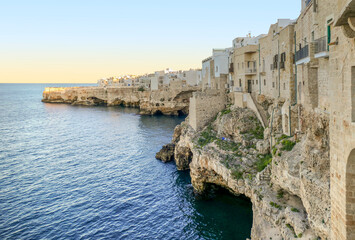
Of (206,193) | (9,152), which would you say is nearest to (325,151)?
(206,193)

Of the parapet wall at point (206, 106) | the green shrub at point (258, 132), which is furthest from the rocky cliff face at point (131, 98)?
the green shrub at point (258, 132)

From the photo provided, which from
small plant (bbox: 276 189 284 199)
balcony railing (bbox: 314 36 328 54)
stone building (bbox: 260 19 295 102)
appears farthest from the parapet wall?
balcony railing (bbox: 314 36 328 54)

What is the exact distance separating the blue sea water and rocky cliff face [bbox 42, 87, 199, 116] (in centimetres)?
2834

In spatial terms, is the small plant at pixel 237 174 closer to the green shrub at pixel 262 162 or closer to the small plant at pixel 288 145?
the green shrub at pixel 262 162

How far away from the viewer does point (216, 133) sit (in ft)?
102

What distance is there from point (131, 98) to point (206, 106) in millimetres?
68869

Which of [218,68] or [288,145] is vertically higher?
[218,68]

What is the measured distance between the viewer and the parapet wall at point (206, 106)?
34594 mm

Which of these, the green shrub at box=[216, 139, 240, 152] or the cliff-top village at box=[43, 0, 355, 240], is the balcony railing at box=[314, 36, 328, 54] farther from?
the green shrub at box=[216, 139, 240, 152]

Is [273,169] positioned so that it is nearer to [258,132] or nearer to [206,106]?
[258,132]

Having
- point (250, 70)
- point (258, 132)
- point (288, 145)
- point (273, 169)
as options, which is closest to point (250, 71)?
point (250, 70)

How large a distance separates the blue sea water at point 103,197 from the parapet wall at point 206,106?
21.4ft

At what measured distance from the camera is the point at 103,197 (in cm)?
2791

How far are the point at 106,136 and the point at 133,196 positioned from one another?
27945mm
